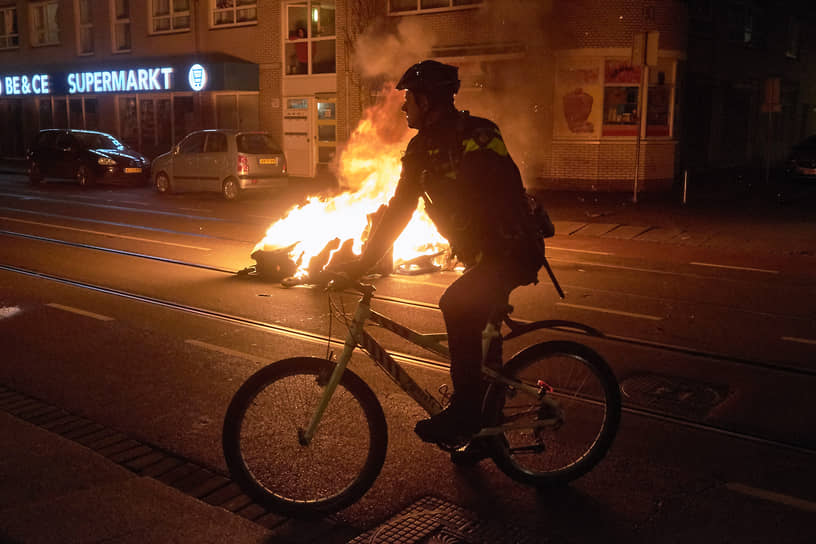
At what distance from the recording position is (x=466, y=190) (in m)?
3.57

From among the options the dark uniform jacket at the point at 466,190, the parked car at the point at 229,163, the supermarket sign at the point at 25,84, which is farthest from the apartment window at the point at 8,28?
the dark uniform jacket at the point at 466,190

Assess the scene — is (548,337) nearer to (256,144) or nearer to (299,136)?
(256,144)

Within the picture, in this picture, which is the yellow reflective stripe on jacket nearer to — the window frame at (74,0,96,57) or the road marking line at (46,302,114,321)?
the road marking line at (46,302,114,321)

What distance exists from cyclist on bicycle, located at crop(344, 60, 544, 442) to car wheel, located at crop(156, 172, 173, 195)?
18.7 metres

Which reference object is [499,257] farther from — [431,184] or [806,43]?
[806,43]

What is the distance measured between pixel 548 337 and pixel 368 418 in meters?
3.31

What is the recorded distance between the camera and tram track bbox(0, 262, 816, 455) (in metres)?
4.75

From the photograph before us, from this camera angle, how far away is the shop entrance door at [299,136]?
26094 mm

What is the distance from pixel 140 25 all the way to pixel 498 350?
102 feet

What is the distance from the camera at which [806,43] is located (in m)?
31.8

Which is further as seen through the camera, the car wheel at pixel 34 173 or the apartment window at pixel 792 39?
the apartment window at pixel 792 39

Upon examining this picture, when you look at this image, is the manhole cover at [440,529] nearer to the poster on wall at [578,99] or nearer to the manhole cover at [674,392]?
the manhole cover at [674,392]

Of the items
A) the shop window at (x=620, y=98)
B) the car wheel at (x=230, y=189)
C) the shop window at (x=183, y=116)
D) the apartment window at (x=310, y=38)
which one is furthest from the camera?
the shop window at (x=183, y=116)

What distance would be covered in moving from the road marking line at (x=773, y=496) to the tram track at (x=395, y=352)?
0.67 meters
